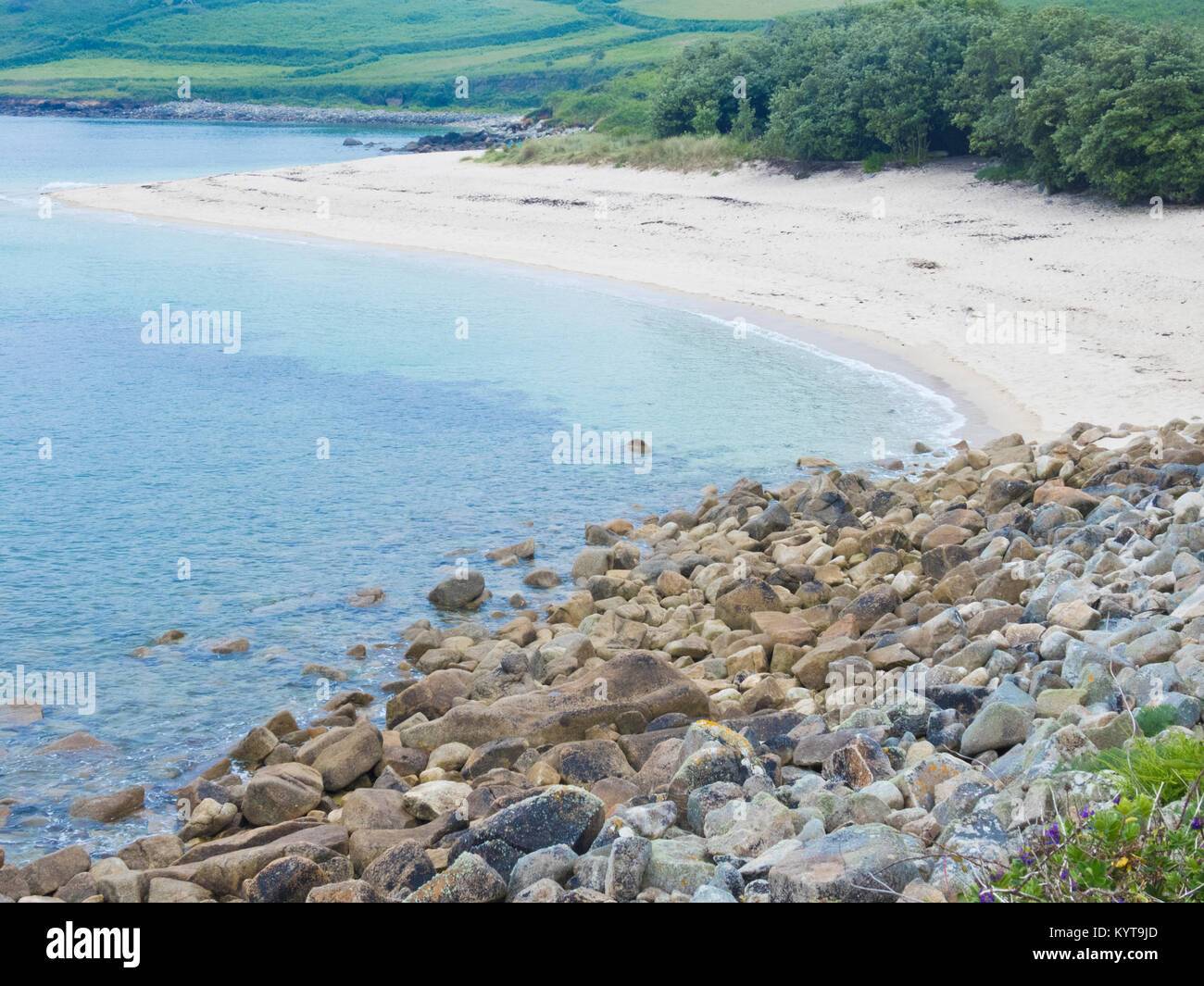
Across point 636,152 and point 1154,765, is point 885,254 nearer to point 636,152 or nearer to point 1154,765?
point 636,152

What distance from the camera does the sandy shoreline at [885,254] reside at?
59.3ft

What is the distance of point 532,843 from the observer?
18.9 ft

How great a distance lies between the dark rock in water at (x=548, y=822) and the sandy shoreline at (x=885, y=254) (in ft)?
38.8

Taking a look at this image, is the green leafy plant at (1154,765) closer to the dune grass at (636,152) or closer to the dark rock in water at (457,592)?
the dark rock in water at (457,592)

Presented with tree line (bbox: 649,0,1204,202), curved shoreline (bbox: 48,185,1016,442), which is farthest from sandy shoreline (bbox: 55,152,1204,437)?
tree line (bbox: 649,0,1204,202)

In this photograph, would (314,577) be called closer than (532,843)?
No

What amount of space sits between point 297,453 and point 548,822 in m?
12.6

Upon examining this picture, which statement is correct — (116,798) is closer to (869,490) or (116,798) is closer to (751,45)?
(869,490)

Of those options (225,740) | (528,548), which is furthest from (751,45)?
(225,740)

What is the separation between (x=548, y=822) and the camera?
582cm

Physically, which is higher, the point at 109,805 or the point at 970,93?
the point at 970,93

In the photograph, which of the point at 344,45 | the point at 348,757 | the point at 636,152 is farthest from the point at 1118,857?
the point at 344,45

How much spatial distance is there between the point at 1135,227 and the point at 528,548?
1746 cm

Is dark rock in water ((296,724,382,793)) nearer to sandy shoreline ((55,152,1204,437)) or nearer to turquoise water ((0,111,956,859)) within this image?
turquoise water ((0,111,956,859))
